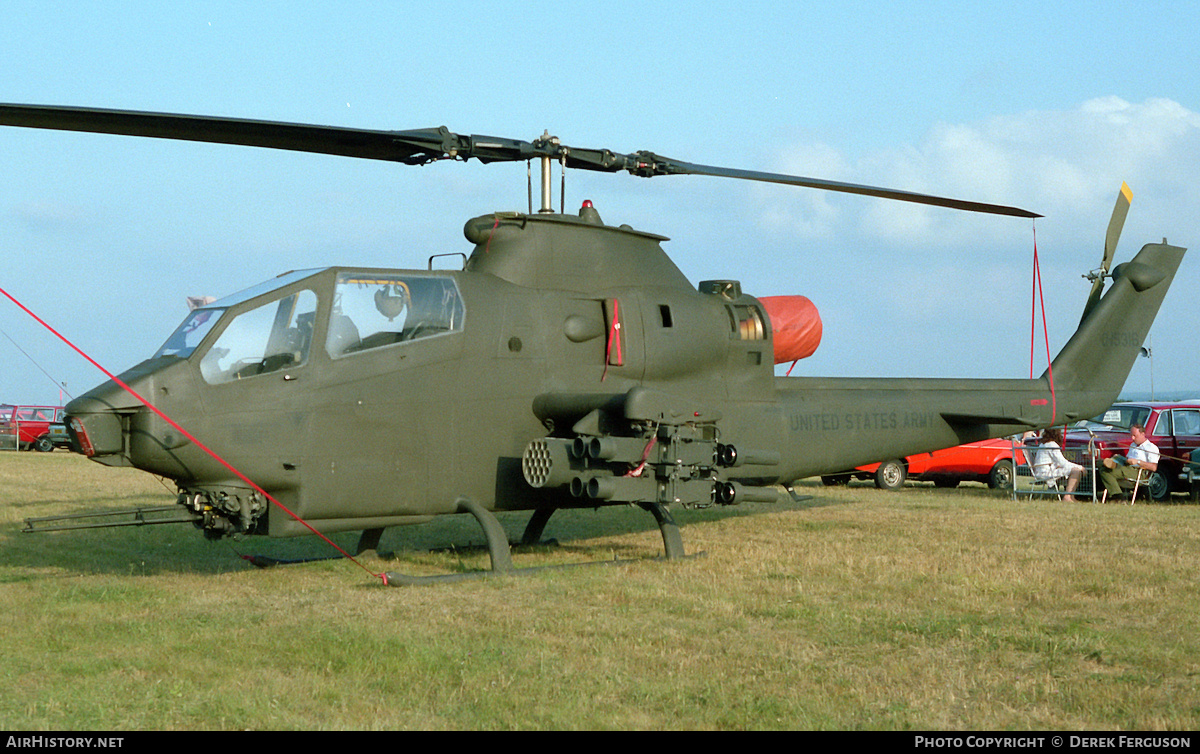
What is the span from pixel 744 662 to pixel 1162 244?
11.7 metres

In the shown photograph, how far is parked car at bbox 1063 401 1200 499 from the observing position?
1908 cm

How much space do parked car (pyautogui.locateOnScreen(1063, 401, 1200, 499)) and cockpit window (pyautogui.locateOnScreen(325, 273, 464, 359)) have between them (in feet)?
43.2

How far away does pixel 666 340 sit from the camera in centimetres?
1063

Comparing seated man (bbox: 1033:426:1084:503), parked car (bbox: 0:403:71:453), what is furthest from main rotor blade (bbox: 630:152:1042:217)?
parked car (bbox: 0:403:71:453)

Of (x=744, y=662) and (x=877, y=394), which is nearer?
(x=744, y=662)

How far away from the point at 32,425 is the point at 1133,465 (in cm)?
3505

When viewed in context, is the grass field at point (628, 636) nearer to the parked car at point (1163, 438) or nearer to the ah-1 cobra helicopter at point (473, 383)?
the ah-1 cobra helicopter at point (473, 383)

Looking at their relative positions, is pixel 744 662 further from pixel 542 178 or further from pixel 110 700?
pixel 542 178

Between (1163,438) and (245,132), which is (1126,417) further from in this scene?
(245,132)

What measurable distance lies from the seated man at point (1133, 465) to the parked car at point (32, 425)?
3269 centimetres

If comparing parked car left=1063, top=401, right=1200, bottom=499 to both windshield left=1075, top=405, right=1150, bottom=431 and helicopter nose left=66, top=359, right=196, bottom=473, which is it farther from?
helicopter nose left=66, top=359, right=196, bottom=473

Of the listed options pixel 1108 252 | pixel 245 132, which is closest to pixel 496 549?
pixel 245 132
